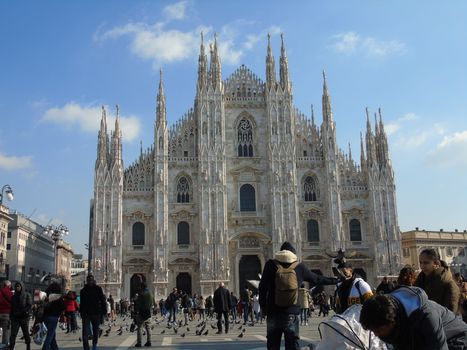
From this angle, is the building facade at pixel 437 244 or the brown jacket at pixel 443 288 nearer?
the brown jacket at pixel 443 288

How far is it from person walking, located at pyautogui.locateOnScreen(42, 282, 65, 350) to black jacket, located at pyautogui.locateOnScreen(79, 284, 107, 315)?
2.08 feet

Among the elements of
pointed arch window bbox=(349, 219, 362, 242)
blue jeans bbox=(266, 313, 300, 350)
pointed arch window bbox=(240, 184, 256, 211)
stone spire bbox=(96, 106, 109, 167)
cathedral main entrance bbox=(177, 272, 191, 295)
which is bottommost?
blue jeans bbox=(266, 313, 300, 350)

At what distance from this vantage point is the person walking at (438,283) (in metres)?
6.50

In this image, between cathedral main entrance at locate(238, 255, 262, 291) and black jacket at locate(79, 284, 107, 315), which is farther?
cathedral main entrance at locate(238, 255, 262, 291)

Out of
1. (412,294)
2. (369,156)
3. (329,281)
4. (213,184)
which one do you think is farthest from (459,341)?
(369,156)

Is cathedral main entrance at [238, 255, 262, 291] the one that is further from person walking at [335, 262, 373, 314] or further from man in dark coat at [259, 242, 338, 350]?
person walking at [335, 262, 373, 314]

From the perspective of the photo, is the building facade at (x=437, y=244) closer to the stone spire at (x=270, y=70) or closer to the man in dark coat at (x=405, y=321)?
the stone spire at (x=270, y=70)

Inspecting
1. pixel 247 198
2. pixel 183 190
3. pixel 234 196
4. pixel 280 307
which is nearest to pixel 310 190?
pixel 247 198

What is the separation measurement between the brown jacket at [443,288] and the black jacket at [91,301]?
7389mm

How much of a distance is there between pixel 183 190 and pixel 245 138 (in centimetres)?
673

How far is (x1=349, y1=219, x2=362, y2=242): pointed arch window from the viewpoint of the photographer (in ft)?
147

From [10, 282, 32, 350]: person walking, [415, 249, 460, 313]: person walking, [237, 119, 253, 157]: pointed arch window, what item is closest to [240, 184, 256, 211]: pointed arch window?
[237, 119, 253, 157]: pointed arch window

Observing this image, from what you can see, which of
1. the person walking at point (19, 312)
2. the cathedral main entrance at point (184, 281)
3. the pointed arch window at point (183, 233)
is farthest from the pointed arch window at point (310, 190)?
the person walking at point (19, 312)

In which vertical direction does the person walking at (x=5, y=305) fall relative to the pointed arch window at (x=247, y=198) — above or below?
below
